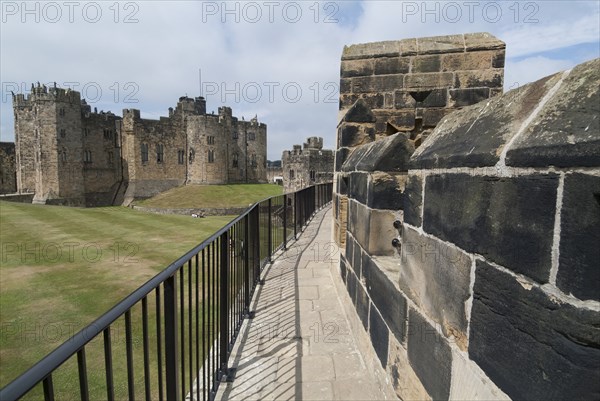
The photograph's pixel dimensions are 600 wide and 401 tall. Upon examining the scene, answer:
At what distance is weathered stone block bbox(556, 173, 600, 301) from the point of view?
0.96 m

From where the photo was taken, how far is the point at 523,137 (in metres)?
1.26

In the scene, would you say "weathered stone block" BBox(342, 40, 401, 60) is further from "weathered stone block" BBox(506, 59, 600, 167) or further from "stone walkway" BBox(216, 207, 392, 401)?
"weathered stone block" BBox(506, 59, 600, 167)

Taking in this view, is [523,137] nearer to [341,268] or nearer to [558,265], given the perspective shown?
[558,265]

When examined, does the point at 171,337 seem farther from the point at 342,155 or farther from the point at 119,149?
the point at 119,149

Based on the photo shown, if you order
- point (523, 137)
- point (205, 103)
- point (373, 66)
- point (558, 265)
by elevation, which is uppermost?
point (205, 103)

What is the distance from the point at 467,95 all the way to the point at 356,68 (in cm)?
164

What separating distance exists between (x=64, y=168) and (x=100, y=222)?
2675 centimetres

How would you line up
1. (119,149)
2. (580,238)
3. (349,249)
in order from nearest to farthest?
(580,238)
(349,249)
(119,149)

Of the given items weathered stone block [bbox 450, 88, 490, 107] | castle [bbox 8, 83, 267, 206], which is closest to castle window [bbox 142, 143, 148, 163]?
castle [bbox 8, 83, 267, 206]

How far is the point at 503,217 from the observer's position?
131 cm

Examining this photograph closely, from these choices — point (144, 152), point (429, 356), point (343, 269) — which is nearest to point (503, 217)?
point (429, 356)

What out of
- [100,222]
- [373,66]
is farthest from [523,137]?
[100,222]

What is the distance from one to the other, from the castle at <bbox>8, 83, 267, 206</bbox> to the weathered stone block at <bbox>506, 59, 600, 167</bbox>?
1806 inches

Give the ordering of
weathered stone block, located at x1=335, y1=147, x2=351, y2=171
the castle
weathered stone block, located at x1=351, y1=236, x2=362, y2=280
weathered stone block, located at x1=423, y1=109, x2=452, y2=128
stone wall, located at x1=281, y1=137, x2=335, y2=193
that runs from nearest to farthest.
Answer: weathered stone block, located at x1=351, y1=236, x2=362, y2=280 < weathered stone block, located at x1=423, y1=109, x2=452, y2=128 < weathered stone block, located at x1=335, y1=147, x2=351, y2=171 < stone wall, located at x1=281, y1=137, x2=335, y2=193 < the castle
